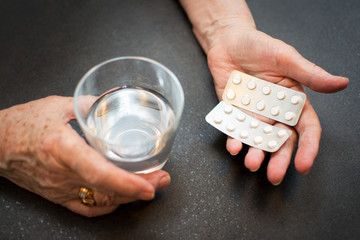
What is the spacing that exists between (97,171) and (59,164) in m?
0.10

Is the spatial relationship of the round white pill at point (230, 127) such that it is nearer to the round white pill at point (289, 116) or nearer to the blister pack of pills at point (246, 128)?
the blister pack of pills at point (246, 128)

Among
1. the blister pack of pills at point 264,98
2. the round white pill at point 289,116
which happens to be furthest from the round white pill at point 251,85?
the round white pill at point 289,116

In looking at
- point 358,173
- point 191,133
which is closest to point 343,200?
point 358,173

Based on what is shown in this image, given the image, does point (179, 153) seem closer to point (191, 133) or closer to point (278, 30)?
point (191, 133)

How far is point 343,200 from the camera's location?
681 mm

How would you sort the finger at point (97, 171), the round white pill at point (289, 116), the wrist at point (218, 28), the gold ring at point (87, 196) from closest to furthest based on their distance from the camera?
1. the finger at point (97, 171)
2. the gold ring at point (87, 196)
3. the round white pill at point (289, 116)
4. the wrist at point (218, 28)

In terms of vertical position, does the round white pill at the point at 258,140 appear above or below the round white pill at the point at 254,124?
below

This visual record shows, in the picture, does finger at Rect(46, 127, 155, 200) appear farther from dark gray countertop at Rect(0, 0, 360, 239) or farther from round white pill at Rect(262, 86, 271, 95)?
round white pill at Rect(262, 86, 271, 95)

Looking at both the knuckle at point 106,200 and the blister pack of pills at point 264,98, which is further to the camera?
the blister pack of pills at point 264,98

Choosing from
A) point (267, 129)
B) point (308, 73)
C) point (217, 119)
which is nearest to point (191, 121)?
point (217, 119)

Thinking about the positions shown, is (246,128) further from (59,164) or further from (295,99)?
(59,164)

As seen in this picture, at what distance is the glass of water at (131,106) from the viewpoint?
60 cm

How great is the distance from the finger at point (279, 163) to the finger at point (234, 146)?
7 centimetres

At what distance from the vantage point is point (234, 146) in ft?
2.31
